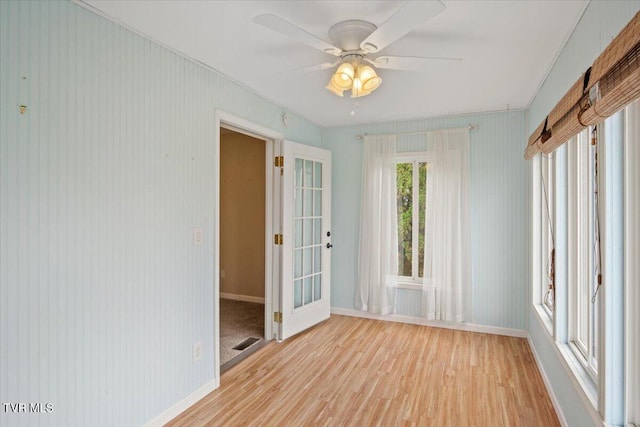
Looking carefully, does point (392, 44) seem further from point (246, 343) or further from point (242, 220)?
point (242, 220)

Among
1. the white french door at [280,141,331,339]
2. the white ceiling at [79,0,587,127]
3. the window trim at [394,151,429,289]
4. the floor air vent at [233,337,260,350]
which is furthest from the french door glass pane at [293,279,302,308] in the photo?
the white ceiling at [79,0,587,127]

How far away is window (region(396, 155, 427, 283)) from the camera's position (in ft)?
13.7

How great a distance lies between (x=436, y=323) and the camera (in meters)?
4.07

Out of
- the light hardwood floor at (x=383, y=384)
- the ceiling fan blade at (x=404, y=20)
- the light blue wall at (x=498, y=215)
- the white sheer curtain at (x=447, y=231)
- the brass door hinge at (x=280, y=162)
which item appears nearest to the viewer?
the ceiling fan blade at (x=404, y=20)

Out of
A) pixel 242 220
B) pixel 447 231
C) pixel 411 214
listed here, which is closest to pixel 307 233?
pixel 411 214

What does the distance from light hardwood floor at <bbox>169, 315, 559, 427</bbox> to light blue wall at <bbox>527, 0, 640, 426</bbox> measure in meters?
0.25

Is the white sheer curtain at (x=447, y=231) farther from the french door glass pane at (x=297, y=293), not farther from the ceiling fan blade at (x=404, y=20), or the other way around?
the ceiling fan blade at (x=404, y=20)

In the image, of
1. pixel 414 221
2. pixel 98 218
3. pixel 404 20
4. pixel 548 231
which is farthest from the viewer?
pixel 414 221

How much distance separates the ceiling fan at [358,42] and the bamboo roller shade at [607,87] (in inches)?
25.2

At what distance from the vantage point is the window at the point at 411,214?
4.18 metres

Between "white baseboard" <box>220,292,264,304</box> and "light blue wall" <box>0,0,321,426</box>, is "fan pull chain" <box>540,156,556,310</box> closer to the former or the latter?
"light blue wall" <box>0,0,321,426</box>

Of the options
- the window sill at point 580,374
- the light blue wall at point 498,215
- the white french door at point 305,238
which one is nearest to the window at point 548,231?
the window sill at point 580,374

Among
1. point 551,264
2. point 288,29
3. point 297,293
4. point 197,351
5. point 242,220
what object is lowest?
point 197,351

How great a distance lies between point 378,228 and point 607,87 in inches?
124
